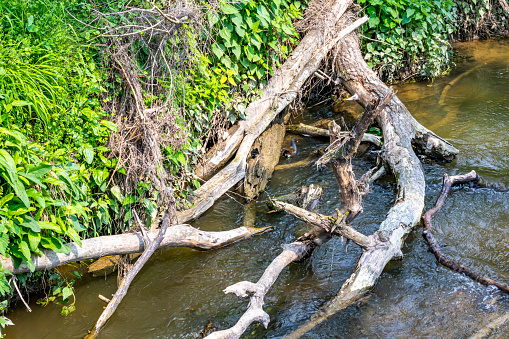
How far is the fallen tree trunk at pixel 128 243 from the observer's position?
362 centimetres

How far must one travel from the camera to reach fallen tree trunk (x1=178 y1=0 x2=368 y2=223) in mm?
5227

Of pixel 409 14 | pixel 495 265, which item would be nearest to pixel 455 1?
pixel 409 14

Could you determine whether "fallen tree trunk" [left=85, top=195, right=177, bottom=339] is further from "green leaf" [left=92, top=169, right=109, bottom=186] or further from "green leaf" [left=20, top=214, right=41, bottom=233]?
"green leaf" [left=20, top=214, right=41, bottom=233]

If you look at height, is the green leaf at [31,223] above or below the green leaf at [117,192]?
above

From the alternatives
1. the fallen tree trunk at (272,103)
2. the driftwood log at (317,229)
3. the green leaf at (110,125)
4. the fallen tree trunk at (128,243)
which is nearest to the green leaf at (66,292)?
the fallen tree trunk at (128,243)

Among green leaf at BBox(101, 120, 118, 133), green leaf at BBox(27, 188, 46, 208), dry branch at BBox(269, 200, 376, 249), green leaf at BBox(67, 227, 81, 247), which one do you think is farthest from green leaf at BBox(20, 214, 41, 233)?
dry branch at BBox(269, 200, 376, 249)

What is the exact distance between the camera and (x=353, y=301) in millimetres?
3824

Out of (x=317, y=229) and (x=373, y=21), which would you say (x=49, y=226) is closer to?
(x=317, y=229)

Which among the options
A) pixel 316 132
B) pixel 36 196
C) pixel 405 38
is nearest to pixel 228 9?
pixel 316 132

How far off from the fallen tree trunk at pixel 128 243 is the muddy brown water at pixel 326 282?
15 centimetres

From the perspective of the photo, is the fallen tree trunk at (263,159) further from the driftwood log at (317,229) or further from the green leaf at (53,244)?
the green leaf at (53,244)

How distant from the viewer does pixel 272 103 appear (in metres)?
6.39

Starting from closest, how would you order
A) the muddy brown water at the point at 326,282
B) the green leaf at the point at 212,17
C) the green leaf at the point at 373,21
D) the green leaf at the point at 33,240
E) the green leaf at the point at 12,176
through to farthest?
the green leaf at the point at 12,176, the green leaf at the point at 33,240, the muddy brown water at the point at 326,282, the green leaf at the point at 212,17, the green leaf at the point at 373,21

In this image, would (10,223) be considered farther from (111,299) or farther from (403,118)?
(403,118)
